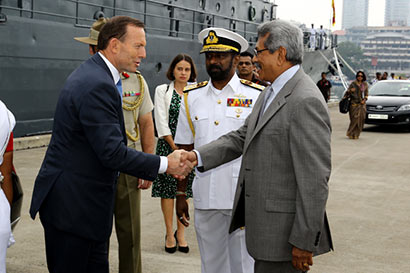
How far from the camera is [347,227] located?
18.9 feet

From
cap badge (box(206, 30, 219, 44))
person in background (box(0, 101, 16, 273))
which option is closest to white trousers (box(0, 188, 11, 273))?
person in background (box(0, 101, 16, 273))

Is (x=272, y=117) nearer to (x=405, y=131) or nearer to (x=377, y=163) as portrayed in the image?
(x=377, y=163)

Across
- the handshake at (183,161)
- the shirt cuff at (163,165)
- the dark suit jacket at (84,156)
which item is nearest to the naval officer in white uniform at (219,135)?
the handshake at (183,161)

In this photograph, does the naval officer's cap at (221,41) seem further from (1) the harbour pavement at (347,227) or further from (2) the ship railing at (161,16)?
(2) the ship railing at (161,16)

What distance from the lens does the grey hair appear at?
2527 millimetres

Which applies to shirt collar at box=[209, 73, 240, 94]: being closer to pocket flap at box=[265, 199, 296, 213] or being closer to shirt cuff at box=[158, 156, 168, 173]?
shirt cuff at box=[158, 156, 168, 173]

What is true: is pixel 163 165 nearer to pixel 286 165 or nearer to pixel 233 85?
pixel 286 165

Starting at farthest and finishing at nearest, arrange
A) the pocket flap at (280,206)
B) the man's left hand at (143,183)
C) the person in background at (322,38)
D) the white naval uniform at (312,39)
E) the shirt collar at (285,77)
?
the person in background at (322,38), the white naval uniform at (312,39), the man's left hand at (143,183), the shirt collar at (285,77), the pocket flap at (280,206)

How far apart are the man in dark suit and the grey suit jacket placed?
567 millimetres

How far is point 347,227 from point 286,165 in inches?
142

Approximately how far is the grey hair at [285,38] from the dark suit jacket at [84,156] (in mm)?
804

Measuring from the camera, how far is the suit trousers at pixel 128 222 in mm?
3713

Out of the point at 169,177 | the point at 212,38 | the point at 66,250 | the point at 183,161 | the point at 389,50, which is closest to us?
the point at 66,250

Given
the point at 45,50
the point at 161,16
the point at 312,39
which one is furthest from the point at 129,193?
the point at 312,39
